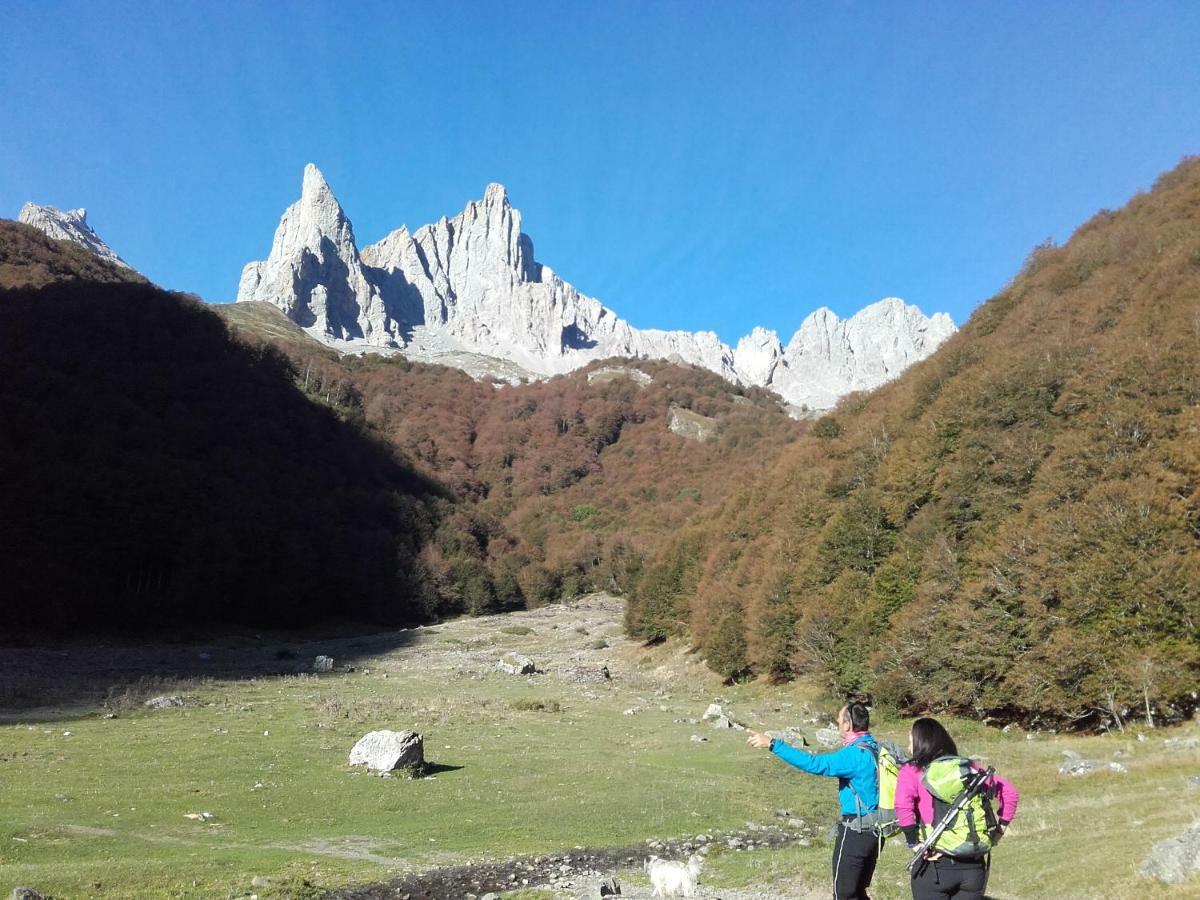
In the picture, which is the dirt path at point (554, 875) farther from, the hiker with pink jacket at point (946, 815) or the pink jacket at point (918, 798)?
the pink jacket at point (918, 798)

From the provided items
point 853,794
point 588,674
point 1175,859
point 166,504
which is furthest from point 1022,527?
point 166,504

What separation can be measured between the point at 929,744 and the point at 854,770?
94cm

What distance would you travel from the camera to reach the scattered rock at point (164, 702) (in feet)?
95.0

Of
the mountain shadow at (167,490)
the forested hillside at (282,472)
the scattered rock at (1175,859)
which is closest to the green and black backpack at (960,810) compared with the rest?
the scattered rock at (1175,859)

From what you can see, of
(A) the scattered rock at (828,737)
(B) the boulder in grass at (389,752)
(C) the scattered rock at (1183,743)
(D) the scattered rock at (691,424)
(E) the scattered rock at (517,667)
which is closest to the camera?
(C) the scattered rock at (1183,743)

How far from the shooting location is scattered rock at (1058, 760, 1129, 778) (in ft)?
58.3

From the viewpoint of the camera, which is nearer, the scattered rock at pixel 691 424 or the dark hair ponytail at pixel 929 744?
the dark hair ponytail at pixel 929 744

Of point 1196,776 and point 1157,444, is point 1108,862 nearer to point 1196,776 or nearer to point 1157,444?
point 1196,776

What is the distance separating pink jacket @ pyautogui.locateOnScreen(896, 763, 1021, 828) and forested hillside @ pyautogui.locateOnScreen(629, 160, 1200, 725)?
21704 millimetres

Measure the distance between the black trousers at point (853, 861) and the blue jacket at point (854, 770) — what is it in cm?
22

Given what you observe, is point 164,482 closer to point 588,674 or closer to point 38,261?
point 588,674

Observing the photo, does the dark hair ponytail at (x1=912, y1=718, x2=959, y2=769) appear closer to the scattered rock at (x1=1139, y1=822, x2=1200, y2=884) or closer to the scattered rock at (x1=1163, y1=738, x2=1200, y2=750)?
the scattered rock at (x1=1139, y1=822, x2=1200, y2=884)

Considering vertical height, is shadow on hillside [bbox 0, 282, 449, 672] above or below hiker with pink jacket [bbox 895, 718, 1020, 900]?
above

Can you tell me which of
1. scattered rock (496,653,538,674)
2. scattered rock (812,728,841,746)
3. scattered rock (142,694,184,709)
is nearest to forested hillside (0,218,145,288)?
scattered rock (496,653,538,674)
